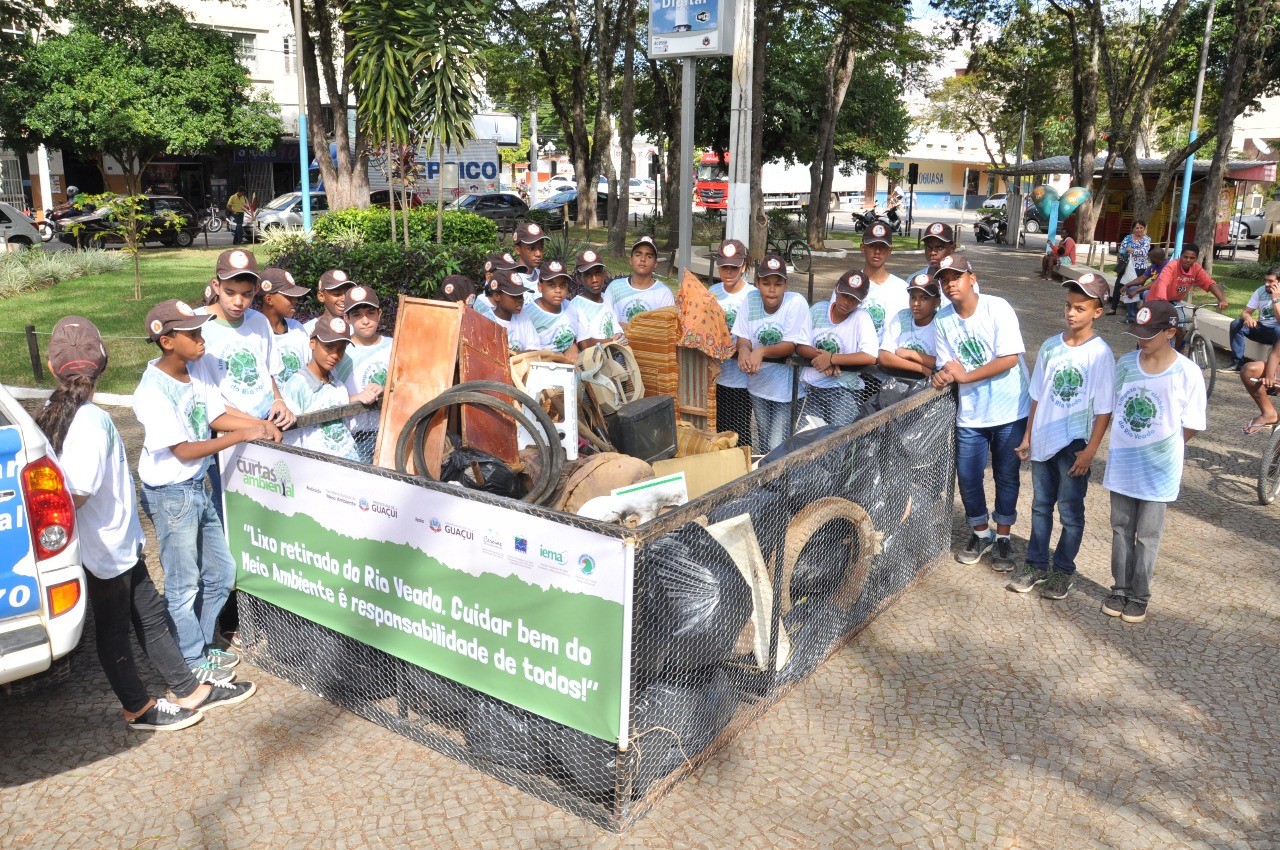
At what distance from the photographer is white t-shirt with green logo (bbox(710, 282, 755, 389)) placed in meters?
6.97

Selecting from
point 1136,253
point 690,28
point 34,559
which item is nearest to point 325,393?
point 34,559

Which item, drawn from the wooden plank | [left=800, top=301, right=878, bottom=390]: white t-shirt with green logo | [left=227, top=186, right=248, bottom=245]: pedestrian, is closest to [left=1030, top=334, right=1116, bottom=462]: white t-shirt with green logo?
[left=800, top=301, right=878, bottom=390]: white t-shirt with green logo

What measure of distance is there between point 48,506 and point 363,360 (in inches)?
75.4

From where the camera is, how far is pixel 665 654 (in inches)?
153

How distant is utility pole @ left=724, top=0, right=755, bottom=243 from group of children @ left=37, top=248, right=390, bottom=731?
710cm

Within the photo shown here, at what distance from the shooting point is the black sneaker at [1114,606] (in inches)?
229

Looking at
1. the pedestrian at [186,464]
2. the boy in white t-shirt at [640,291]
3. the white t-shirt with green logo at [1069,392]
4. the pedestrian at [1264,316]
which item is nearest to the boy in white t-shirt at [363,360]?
the pedestrian at [186,464]

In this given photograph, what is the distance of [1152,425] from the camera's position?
5.41 meters

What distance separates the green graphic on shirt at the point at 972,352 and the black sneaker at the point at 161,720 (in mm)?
4495

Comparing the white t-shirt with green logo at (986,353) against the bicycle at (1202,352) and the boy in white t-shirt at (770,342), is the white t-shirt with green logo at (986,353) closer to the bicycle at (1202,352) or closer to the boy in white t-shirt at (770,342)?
the boy in white t-shirt at (770,342)

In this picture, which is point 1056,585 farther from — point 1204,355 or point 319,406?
point 1204,355

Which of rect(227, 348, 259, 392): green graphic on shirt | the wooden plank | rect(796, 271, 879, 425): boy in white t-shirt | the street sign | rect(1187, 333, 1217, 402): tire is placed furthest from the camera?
rect(1187, 333, 1217, 402): tire

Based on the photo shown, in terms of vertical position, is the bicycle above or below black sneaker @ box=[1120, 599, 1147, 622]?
above

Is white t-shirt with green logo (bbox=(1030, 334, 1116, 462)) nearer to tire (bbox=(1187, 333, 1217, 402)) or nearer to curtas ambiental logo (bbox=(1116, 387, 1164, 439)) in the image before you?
curtas ambiental logo (bbox=(1116, 387, 1164, 439))
